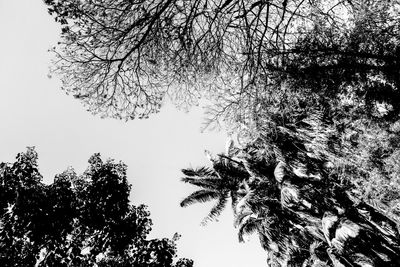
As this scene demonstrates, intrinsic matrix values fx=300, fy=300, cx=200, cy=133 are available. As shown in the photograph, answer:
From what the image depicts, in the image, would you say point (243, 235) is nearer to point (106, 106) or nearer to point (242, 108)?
point (242, 108)

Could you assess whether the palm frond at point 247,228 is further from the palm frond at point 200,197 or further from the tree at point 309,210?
the palm frond at point 200,197

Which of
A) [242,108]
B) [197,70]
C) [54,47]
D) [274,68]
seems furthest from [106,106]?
[274,68]

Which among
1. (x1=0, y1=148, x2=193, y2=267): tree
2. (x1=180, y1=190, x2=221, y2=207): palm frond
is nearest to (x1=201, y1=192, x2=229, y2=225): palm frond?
(x1=180, y1=190, x2=221, y2=207): palm frond

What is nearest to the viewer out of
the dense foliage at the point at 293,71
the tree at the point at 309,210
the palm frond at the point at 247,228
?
the dense foliage at the point at 293,71

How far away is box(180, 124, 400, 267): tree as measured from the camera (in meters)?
12.1

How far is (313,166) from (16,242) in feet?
43.5

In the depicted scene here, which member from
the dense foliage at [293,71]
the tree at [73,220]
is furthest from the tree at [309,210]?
the tree at [73,220]

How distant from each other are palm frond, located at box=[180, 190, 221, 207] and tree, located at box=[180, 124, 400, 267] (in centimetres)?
312

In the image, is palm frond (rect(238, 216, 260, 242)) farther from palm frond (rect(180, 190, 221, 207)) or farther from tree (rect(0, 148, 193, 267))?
tree (rect(0, 148, 193, 267))

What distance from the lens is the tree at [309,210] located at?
1206cm

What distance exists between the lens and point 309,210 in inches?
568

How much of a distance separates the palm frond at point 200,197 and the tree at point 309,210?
3123mm

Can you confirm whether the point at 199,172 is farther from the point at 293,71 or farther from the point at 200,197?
the point at 293,71

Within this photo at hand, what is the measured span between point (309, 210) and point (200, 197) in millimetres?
7720
